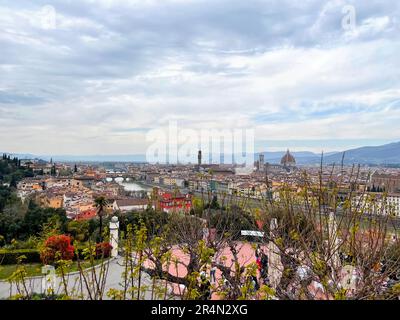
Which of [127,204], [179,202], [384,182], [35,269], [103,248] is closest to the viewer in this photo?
[103,248]

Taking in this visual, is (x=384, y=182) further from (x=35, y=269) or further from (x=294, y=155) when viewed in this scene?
(x=35, y=269)

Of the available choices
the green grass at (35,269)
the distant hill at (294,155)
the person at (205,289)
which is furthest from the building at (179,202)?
the person at (205,289)

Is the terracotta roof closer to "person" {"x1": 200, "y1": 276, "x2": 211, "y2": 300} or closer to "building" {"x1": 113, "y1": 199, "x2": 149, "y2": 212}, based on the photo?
"building" {"x1": 113, "y1": 199, "x2": 149, "y2": 212}

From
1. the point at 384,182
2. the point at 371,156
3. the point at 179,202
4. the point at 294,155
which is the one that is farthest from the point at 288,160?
the point at 179,202

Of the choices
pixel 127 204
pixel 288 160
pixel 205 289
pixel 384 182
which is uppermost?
pixel 288 160

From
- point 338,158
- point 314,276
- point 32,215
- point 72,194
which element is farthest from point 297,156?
point 72,194

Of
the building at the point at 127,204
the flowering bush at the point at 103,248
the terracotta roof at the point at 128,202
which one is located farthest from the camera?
the terracotta roof at the point at 128,202

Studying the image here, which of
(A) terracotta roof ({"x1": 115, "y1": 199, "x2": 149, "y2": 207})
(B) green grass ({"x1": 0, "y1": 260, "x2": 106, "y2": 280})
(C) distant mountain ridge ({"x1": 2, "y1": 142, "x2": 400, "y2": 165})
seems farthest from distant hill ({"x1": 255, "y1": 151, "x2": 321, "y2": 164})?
(A) terracotta roof ({"x1": 115, "y1": 199, "x2": 149, "y2": 207})

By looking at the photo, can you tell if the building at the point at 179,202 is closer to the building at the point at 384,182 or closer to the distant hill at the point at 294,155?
the distant hill at the point at 294,155
